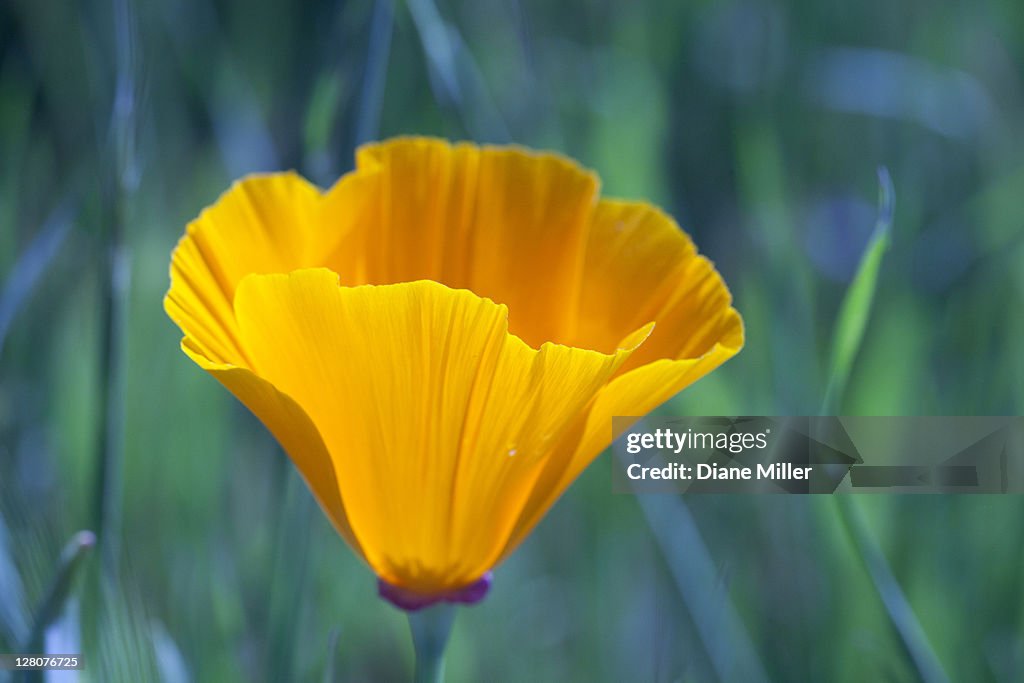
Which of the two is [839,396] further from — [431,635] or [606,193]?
[606,193]

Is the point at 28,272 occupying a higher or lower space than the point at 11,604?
higher

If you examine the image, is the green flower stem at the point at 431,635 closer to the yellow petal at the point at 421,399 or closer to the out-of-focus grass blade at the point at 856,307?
the yellow petal at the point at 421,399

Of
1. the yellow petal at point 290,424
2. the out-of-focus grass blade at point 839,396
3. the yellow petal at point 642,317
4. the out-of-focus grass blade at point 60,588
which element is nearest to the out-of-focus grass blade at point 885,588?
the out-of-focus grass blade at point 839,396

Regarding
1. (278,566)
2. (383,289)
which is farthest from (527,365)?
(278,566)

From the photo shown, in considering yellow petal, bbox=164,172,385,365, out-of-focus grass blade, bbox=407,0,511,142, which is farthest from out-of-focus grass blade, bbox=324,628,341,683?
out-of-focus grass blade, bbox=407,0,511,142

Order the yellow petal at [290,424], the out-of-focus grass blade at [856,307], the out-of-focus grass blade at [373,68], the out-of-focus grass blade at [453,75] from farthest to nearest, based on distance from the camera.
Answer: the out-of-focus grass blade at [453,75] < the out-of-focus grass blade at [373,68] < the out-of-focus grass blade at [856,307] < the yellow petal at [290,424]

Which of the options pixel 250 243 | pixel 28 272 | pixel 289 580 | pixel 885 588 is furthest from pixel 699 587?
pixel 28 272
